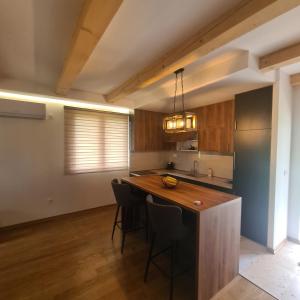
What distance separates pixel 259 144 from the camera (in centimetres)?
253

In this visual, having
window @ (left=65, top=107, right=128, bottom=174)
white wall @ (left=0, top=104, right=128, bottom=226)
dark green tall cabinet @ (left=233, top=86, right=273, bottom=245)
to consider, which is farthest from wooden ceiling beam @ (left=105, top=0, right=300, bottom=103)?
white wall @ (left=0, top=104, right=128, bottom=226)

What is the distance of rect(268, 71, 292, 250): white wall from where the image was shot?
92.8 inches

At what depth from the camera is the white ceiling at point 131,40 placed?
4.55 ft

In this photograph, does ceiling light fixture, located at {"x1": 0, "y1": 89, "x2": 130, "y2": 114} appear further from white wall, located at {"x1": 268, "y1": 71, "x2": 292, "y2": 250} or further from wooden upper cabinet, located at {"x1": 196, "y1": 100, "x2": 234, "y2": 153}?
white wall, located at {"x1": 268, "y1": 71, "x2": 292, "y2": 250}

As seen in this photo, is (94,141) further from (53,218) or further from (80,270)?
(80,270)

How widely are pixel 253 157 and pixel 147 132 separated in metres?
2.52

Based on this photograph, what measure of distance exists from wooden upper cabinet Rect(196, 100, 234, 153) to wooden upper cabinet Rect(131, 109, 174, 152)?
1.19 m

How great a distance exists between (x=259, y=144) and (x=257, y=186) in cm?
64

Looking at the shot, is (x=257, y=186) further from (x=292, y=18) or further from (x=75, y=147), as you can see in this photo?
(x=75, y=147)

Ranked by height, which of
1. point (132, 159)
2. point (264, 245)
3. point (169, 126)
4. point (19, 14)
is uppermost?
point (19, 14)

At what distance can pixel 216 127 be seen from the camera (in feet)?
11.0

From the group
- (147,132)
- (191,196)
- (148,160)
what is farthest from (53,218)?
(191,196)

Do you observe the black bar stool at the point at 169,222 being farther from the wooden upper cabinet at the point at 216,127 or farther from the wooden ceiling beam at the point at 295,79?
the wooden ceiling beam at the point at 295,79

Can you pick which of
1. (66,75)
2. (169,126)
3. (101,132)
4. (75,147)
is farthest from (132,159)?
(66,75)
